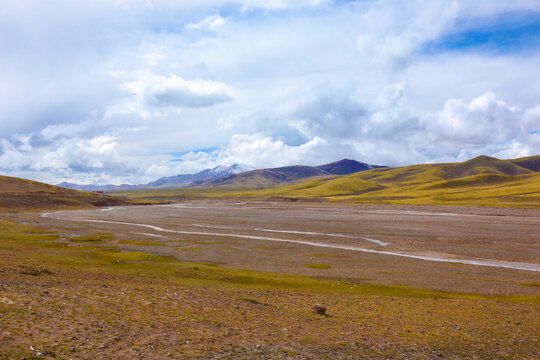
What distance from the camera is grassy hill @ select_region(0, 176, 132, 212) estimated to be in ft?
420

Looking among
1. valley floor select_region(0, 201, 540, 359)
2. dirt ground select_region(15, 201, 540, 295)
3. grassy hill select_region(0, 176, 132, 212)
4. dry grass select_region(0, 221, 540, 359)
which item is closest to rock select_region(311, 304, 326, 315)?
valley floor select_region(0, 201, 540, 359)

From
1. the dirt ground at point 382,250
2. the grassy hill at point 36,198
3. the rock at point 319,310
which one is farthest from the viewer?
the grassy hill at point 36,198

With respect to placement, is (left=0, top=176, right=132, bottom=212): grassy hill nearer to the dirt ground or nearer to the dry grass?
the dirt ground

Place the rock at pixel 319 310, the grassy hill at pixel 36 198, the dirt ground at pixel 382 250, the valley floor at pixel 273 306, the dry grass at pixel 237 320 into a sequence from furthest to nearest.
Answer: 1. the grassy hill at pixel 36 198
2. the dirt ground at pixel 382 250
3. the rock at pixel 319 310
4. the valley floor at pixel 273 306
5. the dry grass at pixel 237 320

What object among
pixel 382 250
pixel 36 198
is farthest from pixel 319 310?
pixel 36 198

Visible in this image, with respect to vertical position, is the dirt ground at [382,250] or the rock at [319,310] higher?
the rock at [319,310]

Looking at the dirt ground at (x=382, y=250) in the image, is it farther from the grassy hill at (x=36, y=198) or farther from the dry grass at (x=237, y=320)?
the grassy hill at (x=36, y=198)

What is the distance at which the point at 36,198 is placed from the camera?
142625 mm

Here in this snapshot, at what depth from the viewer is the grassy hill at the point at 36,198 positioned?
128 m

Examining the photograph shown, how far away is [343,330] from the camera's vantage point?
15938 mm

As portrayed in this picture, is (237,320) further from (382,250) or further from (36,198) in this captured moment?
(36,198)

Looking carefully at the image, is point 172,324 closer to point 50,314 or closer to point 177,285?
point 50,314

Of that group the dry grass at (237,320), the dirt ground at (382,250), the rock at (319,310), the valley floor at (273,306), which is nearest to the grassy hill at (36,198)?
the dirt ground at (382,250)

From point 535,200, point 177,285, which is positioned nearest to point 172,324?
point 177,285
